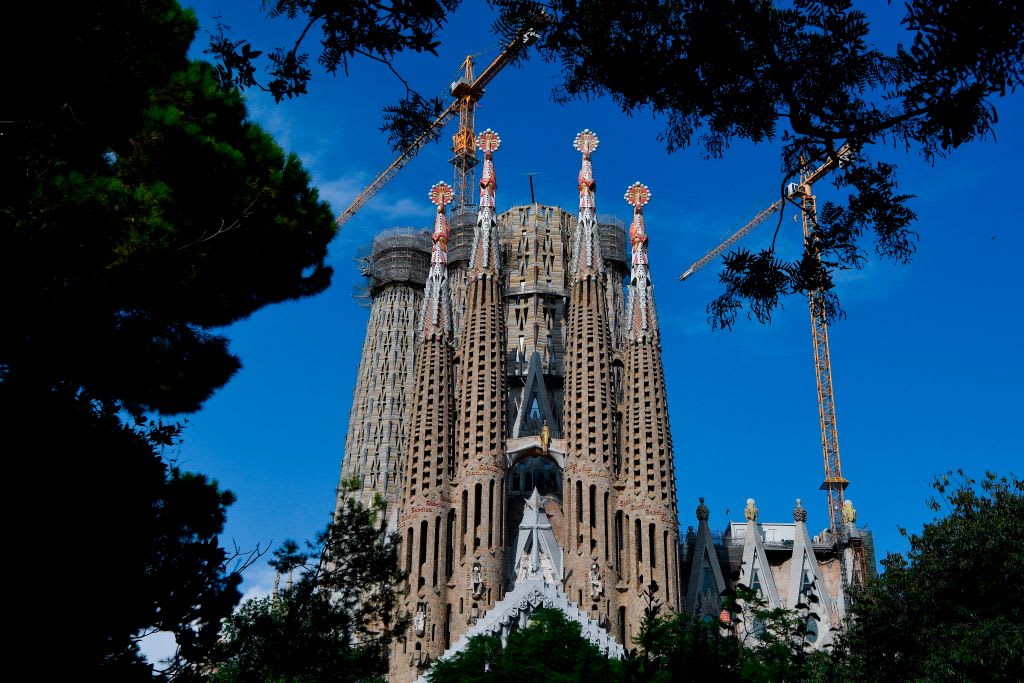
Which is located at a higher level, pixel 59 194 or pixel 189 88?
pixel 189 88

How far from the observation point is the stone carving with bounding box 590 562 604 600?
31.9m

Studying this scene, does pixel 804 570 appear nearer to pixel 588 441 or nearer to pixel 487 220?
pixel 588 441

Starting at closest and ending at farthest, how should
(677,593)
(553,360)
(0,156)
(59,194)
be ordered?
(0,156)
(59,194)
(677,593)
(553,360)

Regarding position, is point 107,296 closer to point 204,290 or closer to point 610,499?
point 204,290

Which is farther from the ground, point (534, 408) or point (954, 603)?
point (534, 408)

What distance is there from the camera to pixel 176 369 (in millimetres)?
12461

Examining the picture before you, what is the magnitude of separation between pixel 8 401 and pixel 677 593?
2602cm

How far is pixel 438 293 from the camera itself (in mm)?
38750

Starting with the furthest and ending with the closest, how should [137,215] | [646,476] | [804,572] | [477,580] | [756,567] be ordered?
[804,572]
[756,567]
[646,476]
[477,580]
[137,215]

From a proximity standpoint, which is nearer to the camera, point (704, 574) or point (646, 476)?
point (646, 476)

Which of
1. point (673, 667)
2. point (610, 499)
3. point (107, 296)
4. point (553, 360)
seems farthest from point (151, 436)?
point (553, 360)

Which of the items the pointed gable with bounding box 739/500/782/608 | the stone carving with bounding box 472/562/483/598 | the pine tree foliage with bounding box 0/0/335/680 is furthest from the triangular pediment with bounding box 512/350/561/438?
the pine tree foliage with bounding box 0/0/335/680

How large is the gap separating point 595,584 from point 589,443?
4.54m

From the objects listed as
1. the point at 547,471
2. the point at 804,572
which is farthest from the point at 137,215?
the point at 804,572
